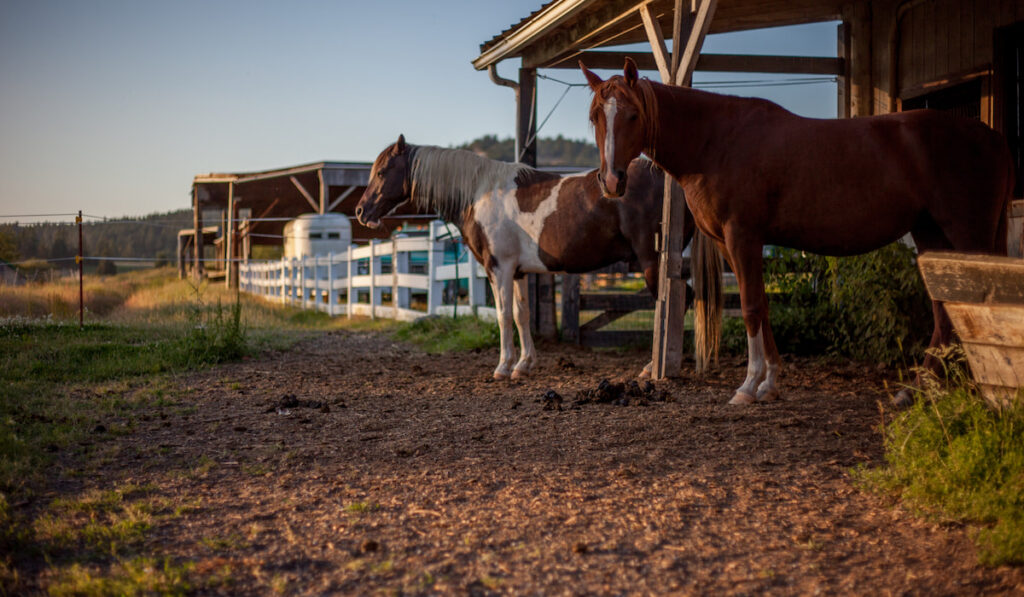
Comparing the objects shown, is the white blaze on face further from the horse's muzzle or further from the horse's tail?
the horse's tail

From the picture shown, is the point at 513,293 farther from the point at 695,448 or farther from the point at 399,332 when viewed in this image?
the point at 399,332

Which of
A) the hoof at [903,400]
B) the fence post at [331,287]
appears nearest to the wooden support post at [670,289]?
the hoof at [903,400]

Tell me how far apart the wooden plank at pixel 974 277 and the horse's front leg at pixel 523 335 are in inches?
157

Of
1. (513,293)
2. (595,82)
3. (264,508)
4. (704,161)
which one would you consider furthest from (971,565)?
(513,293)

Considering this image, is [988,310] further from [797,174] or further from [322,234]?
[322,234]

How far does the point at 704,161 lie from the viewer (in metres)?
4.76

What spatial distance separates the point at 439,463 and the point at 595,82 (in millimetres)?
2608

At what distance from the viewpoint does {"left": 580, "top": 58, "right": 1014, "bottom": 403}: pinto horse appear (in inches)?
170

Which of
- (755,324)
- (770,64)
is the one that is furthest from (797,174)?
(770,64)

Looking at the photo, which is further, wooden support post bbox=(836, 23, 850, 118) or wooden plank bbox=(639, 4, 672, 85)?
wooden support post bbox=(836, 23, 850, 118)

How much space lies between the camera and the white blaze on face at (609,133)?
4570mm

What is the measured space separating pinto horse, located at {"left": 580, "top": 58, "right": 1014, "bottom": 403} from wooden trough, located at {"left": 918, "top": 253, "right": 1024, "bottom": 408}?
1.36 meters

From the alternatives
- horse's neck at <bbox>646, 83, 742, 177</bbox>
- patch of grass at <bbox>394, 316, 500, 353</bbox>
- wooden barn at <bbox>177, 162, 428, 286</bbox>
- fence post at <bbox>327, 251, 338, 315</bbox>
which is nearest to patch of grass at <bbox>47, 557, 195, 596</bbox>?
horse's neck at <bbox>646, 83, 742, 177</bbox>

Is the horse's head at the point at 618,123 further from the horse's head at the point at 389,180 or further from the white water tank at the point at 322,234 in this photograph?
the white water tank at the point at 322,234
